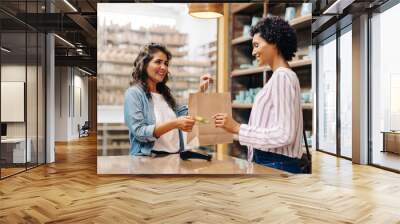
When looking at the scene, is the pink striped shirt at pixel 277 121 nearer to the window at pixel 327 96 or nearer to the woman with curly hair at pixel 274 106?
the woman with curly hair at pixel 274 106

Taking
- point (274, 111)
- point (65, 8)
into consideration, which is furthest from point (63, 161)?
point (274, 111)

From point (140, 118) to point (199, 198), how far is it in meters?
1.04

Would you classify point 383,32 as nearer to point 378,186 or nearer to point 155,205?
point 378,186

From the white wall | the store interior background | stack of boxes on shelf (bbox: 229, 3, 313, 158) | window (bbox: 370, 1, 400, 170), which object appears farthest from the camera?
the white wall

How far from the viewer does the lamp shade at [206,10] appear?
13.8 feet

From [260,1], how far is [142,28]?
1329 millimetres

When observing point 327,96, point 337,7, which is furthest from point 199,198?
point 327,96

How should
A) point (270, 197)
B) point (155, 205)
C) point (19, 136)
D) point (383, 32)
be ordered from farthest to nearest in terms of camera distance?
point (383, 32) < point (19, 136) < point (270, 197) < point (155, 205)

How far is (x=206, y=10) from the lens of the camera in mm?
4504

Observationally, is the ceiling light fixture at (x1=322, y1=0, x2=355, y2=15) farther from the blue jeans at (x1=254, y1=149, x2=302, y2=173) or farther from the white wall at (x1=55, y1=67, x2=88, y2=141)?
the white wall at (x1=55, y1=67, x2=88, y2=141)

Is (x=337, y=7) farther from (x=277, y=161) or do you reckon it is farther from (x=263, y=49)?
(x=263, y=49)

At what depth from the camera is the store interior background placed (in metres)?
4.55

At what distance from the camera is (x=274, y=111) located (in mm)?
2580

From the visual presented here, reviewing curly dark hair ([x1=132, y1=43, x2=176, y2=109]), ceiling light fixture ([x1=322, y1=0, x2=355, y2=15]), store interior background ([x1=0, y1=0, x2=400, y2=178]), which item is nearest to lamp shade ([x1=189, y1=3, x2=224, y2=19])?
store interior background ([x1=0, y1=0, x2=400, y2=178])
